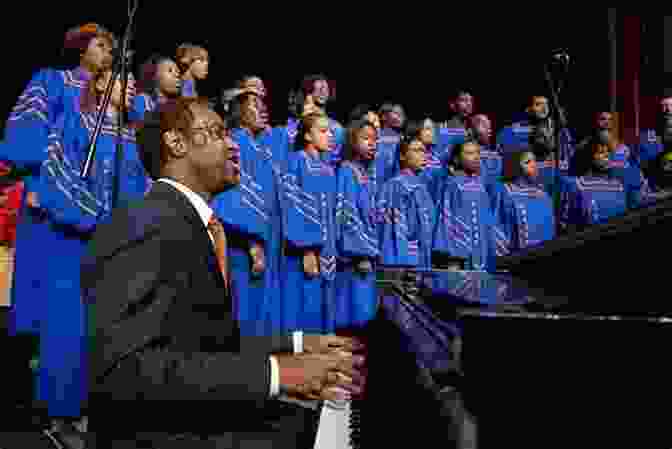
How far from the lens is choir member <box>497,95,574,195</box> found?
680cm

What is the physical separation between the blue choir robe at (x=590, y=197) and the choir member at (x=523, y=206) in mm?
168

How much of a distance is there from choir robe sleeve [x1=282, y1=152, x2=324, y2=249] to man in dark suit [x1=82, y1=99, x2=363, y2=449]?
3.21 metres

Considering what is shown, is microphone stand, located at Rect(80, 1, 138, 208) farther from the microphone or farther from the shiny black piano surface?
the microphone

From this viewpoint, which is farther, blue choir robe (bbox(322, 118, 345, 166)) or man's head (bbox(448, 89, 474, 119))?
man's head (bbox(448, 89, 474, 119))

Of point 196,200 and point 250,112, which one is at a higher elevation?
point 250,112

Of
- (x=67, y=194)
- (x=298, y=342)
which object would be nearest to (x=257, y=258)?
(x=67, y=194)

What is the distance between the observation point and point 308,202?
4969 mm

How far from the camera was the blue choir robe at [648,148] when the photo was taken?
288 inches

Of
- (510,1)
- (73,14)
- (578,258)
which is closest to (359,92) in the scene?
(510,1)

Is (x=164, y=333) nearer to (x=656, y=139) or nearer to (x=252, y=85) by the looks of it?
(x=252, y=85)

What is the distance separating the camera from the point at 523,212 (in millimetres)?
6230

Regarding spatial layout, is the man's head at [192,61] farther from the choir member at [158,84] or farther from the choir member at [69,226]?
the choir member at [69,226]

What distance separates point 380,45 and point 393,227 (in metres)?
3.34

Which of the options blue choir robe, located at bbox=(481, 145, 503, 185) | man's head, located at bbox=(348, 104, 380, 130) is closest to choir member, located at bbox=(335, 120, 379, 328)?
man's head, located at bbox=(348, 104, 380, 130)
